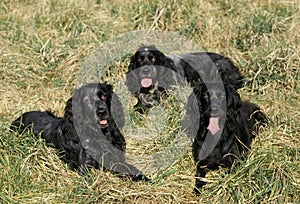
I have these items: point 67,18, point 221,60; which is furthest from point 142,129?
point 67,18

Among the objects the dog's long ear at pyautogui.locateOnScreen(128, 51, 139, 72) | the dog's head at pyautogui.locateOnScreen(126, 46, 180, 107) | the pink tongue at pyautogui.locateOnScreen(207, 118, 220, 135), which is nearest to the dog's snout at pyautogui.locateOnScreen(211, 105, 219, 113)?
the pink tongue at pyautogui.locateOnScreen(207, 118, 220, 135)

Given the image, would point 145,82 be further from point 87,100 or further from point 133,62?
point 87,100

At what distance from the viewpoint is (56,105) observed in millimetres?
7879

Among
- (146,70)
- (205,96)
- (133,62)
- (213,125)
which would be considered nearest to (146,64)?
(146,70)

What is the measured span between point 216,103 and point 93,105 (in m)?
1.47

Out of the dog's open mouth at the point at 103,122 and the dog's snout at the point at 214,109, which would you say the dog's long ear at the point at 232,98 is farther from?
the dog's open mouth at the point at 103,122

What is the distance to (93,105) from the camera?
5941 millimetres

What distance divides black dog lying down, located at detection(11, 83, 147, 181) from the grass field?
20cm

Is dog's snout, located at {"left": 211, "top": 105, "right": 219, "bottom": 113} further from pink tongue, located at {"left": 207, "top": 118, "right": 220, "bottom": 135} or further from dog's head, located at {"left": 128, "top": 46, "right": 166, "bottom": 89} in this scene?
dog's head, located at {"left": 128, "top": 46, "right": 166, "bottom": 89}

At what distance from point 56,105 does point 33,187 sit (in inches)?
101

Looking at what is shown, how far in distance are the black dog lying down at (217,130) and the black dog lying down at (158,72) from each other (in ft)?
6.40

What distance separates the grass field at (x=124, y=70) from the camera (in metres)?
5.31

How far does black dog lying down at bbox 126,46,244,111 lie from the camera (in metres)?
8.21

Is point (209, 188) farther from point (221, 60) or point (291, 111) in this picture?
point (221, 60)
